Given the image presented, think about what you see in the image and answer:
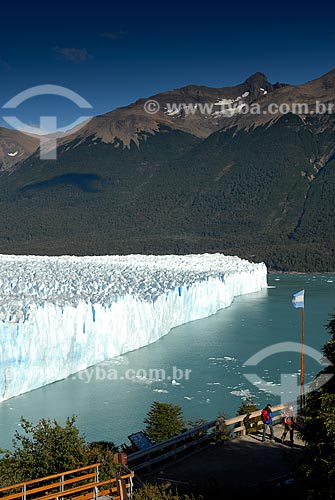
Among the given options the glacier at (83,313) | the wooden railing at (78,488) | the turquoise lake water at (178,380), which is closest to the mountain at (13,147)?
the glacier at (83,313)

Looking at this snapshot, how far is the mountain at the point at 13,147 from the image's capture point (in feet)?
584

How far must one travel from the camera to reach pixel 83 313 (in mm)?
15055

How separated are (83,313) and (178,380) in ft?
9.55

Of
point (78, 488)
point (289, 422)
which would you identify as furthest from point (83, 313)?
point (78, 488)

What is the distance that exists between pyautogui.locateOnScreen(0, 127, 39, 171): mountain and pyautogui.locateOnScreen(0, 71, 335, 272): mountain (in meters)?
→ 39.5

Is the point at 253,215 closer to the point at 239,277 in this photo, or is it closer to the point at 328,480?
the point at 239,277

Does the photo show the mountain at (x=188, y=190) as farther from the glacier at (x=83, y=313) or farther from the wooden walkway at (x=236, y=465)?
the wooden walkway at (x=236, y=465)

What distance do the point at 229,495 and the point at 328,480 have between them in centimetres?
122

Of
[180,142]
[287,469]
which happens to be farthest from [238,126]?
[287,469]

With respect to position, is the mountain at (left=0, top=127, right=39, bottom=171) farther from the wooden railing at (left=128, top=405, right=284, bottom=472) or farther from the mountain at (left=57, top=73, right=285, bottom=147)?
the wooden railing at (left=128, top=405, right=284, bottom=472)

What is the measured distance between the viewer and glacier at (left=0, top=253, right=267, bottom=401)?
13242 mm

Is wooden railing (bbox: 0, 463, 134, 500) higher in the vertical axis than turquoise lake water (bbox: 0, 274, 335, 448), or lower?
higher

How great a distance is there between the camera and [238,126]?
11400 cm

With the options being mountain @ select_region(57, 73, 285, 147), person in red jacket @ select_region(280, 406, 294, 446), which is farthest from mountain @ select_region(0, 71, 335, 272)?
person in red jacket @ select_region(280, 406, 294, 446)
